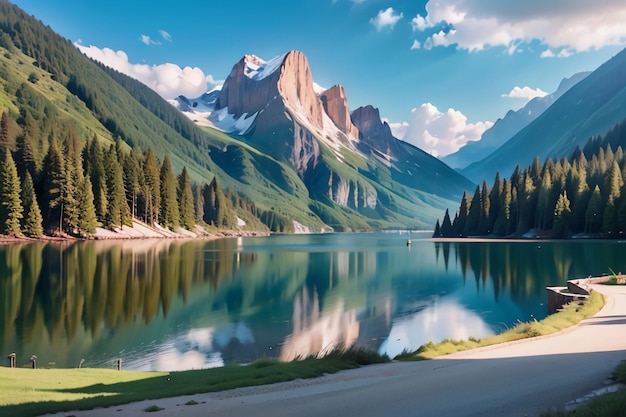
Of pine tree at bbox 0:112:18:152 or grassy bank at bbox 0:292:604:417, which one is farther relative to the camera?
pine tree at bbox 0:112:18:152

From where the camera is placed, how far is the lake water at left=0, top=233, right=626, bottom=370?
31.8 metres

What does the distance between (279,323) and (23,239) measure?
87699mm

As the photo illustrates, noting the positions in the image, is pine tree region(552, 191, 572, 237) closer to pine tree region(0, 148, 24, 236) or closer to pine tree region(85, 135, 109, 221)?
pine tree region(85, 135, 109, 221)

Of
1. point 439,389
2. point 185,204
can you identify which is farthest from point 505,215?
point 439,389

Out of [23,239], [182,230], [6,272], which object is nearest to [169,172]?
[182,230]

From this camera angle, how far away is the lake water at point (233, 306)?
104ft

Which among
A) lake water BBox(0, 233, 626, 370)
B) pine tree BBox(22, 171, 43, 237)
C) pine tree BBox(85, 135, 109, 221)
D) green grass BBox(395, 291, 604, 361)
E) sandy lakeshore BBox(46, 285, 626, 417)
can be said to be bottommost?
lake water BBox(0, 233, 626, 370)

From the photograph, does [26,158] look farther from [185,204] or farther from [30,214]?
[185,204]

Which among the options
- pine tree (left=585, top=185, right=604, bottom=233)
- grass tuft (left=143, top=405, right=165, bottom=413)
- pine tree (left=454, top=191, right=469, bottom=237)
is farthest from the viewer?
pine tree (left=454, top=191, right=469, bottom=237)

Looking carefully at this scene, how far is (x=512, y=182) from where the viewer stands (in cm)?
18025

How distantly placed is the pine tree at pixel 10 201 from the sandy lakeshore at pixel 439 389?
347 feet

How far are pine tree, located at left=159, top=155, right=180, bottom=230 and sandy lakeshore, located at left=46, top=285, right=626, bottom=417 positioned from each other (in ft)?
482

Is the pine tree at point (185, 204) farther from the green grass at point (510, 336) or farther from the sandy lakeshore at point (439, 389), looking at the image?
the sandy lakeshore at point (439, 389)

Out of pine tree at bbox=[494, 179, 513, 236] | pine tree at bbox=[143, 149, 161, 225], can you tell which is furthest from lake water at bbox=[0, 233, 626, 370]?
pine tree at bbox=[494, 179, 513, 236]
